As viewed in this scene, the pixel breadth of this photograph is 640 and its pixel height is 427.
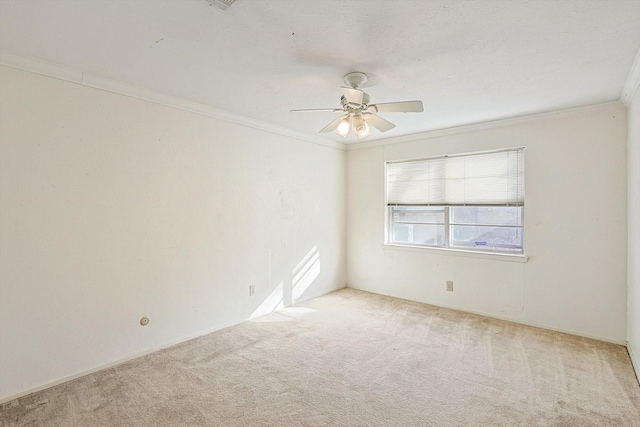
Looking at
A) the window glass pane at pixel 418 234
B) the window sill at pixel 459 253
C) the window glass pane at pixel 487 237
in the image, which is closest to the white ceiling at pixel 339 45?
A: the window glass pane at pixel 487 237

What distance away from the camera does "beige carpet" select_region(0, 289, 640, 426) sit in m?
2.08

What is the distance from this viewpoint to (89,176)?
262 centimetres

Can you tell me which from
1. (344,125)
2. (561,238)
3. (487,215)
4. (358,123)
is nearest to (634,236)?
(561,238)

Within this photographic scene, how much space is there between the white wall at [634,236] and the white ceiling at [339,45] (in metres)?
0.36

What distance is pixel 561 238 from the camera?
3.47 metres

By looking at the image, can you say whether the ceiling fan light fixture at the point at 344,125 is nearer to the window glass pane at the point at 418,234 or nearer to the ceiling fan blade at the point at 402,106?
the ceiling fan blade at the point at 402,106

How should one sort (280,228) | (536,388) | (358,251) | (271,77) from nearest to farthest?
1. (536,388)
2. (271,77)
3. (280,228)
4. (358,251)

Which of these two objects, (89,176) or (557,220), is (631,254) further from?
(89,176)

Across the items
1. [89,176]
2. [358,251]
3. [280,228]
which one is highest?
[89,176]

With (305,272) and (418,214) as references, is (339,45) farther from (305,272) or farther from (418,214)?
(305,272)

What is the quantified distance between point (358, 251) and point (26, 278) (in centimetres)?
402

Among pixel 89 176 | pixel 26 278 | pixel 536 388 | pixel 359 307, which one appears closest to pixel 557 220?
pixel 536 388

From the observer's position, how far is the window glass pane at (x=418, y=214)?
4469mm

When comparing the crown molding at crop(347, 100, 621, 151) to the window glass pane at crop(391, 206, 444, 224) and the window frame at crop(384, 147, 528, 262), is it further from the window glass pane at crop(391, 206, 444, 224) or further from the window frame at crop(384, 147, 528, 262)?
the window glass pane at crop(391, 206, 444, 224)
